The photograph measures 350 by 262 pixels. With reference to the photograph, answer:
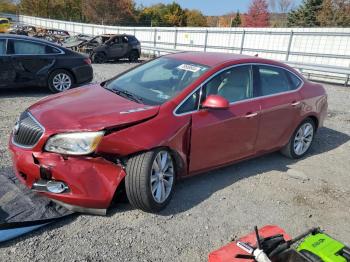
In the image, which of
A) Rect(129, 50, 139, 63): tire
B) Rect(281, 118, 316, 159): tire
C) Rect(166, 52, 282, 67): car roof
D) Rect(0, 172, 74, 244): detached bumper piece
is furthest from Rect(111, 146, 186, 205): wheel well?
Rect(129, 50, 139, 63): tire

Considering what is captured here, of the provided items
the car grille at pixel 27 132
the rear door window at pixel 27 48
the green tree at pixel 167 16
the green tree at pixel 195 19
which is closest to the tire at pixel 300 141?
the car grille at pixel 27 132

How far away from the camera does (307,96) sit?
563 centimetres

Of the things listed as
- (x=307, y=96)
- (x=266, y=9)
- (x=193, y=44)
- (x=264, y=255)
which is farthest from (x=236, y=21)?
(x=264, y=255)

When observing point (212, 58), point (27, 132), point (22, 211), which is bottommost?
point (22, 211)

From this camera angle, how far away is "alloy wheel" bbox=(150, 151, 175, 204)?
3727mm

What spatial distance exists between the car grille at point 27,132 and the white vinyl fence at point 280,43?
13.1 m

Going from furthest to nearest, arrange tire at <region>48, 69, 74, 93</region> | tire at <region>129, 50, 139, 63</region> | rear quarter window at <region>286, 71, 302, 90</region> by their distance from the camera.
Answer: tire at <region>129, 50, 139, 63</region>, tire at <region>48, 69, 74, 93</region>, rear quarter window at <region>286, 71, 302, 90</region>

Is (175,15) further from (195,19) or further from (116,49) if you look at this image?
(116,49)

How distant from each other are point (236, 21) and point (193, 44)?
123ft

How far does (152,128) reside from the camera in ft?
12.1

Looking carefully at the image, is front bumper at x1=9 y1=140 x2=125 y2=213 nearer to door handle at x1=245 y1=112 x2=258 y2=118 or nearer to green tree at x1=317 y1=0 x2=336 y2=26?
door handle at x1=245 y1=112 x2=258 y2=118

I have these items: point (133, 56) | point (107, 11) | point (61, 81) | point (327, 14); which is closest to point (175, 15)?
point (107, 11)

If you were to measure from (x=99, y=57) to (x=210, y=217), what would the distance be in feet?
55.6

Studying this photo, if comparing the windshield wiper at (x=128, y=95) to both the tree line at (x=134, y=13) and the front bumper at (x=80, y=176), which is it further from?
the tree line at (x=134, y=13)
